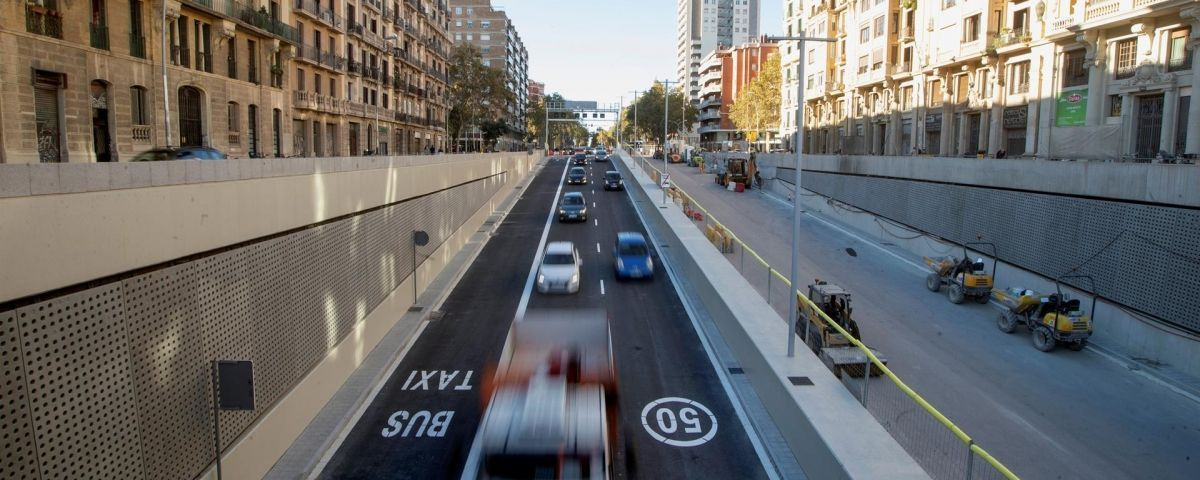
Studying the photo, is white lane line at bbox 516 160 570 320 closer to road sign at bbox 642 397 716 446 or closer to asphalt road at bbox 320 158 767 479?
asphalt road at bbox 320 158 767 479

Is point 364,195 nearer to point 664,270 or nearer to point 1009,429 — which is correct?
Result: point 664,270

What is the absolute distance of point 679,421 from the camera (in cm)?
1290

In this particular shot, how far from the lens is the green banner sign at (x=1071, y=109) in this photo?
35656mm

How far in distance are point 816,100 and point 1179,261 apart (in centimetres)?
6095

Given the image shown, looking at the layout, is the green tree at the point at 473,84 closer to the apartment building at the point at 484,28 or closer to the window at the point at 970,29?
the window at the point at 970,29

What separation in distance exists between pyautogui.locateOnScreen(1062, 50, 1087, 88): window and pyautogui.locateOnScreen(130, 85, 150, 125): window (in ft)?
140

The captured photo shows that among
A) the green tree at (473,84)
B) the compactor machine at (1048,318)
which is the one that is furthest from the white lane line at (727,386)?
the green tree at (473,84)

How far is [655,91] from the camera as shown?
15875cm

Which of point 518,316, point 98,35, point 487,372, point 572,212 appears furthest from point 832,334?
point 572,212

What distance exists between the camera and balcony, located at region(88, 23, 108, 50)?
2242 cm

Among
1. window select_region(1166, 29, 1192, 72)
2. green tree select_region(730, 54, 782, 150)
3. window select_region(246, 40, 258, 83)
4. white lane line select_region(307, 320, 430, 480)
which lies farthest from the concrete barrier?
green tree select_region(730, 54, 782, 150)

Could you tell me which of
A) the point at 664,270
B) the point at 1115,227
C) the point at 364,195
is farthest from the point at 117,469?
the point at 1115,227

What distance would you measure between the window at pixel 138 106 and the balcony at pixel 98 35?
2.50m

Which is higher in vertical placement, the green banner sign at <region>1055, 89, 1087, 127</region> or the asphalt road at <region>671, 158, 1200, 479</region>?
the green banner sign at <region>1055, 89, 1087, 127</region>
